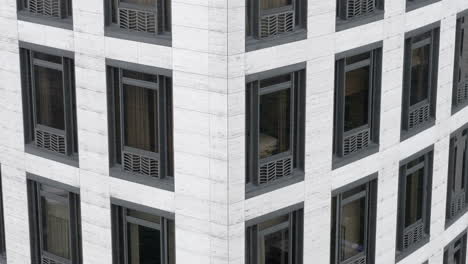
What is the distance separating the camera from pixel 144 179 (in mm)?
31719

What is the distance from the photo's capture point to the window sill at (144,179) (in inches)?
1233

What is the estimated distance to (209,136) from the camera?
2994 centimetres

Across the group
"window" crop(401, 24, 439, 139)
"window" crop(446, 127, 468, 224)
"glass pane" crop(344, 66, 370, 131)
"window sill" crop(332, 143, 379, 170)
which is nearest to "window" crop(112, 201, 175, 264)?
"window sill" crop(332, 143, 379, 170)

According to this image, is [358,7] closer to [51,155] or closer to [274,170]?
[274,170]

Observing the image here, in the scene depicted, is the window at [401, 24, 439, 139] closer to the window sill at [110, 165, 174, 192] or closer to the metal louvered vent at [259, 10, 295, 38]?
the metal louvered vent at [259, 10, 295, 38]

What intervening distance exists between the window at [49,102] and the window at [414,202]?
11.0 meters

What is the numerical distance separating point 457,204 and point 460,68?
513 centimetres

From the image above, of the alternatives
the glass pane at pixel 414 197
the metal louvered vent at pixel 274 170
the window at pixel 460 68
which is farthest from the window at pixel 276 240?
the window at pixel 460 68

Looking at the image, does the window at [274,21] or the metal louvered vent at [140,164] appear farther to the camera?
the metal louvered vent at [140,164]

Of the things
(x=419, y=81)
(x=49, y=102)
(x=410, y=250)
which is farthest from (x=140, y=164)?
(x=410, y=250)

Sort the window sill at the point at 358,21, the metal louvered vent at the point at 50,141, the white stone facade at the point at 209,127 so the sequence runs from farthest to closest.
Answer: the metal louvered vent at the point at 50,141 < the window sill at the point at 358,21 < the white stone facade at the point at 209,127

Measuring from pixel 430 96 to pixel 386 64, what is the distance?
3648mm

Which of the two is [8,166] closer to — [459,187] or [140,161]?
[140,161]

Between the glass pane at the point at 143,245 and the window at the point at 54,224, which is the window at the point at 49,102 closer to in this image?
the window at the point at 54,224
